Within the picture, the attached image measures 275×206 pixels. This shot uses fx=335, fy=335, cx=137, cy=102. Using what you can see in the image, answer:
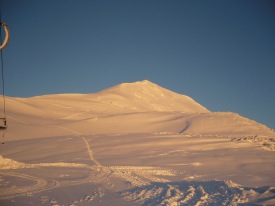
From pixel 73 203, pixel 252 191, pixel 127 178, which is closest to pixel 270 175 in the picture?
pixel 252 191

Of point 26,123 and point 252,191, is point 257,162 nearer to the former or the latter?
point 252,191

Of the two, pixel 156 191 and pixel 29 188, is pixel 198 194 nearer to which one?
pixel 156 191

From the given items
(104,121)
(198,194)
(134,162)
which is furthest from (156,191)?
(104,121)

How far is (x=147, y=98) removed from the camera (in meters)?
85.1

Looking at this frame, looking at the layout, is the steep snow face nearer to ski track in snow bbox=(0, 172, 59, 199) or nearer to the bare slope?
the bare slope

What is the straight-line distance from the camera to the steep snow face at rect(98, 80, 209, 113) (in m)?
73.4

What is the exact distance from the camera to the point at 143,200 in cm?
1093

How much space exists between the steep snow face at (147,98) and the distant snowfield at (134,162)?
2424 cm

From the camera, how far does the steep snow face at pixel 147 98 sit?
73.4 m

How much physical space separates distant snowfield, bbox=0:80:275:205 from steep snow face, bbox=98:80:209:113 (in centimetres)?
2424

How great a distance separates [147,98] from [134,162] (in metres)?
64.9

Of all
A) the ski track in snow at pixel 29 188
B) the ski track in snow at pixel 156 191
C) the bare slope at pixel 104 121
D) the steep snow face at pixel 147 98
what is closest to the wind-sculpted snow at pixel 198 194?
the ski track in snow at pixel 156 191

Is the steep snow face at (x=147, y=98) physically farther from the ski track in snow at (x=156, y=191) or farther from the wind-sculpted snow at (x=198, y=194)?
the wind-sculpted snow at (x=198, y=194)

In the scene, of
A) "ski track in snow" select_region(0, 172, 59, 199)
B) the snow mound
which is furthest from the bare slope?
"ski track in snow" select_region(0, 172, 59, 199)
